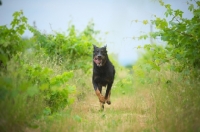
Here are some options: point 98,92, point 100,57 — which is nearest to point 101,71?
point 100,57

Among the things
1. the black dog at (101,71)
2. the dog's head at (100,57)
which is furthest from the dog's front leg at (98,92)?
the dog's head at (100,57)

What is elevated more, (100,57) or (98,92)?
(100,57)

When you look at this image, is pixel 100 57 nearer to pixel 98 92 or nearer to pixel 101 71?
pixel 101 71

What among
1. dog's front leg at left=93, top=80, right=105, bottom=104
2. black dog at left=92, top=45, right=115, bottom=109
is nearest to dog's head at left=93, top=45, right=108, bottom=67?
black dog at left=92, top=45, right=115, bottom=109

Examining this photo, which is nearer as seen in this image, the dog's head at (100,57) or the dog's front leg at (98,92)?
the dog's front leg at (98,92)

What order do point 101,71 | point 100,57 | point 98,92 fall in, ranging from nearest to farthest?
point 98,92 < point 100,57 < point 101,71

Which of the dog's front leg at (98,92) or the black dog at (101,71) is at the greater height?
the black dog at (101,71)

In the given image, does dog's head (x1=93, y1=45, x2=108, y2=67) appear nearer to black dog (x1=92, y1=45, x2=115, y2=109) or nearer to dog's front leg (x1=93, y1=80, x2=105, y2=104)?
black dog (x1=92, y1=45, x2=115, y2=109)

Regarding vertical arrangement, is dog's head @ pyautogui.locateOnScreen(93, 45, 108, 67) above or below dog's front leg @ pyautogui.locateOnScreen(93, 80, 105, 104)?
above

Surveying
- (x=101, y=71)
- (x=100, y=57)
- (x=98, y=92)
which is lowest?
(x=98, y=92)

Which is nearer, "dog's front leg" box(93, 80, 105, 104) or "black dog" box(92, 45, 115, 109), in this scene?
"dog's front leg" box(93, 80, 105, 104)

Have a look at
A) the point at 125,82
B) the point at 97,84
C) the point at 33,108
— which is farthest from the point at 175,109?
the point at 125,82

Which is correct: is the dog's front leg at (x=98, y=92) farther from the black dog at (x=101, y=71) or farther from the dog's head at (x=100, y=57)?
the dog's head at (x=100, y=57)

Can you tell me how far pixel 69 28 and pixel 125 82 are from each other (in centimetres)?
420
